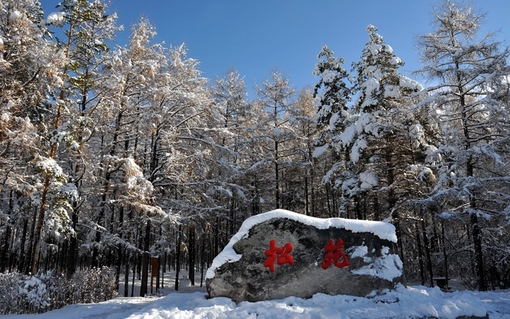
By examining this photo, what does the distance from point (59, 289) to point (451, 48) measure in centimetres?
1635

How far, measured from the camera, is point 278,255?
9.04 m

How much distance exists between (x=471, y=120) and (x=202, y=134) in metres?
12.4

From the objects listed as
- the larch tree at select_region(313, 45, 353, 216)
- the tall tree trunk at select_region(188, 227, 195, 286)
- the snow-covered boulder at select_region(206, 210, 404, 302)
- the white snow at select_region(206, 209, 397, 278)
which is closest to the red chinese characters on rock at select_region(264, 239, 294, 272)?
the snow-covered boulder at select_region(206, 210, 404, 302)

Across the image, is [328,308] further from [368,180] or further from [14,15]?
[14,15]

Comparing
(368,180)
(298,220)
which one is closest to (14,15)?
(298,220)

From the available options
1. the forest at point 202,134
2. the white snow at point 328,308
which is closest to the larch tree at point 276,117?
the forest at point 202,134

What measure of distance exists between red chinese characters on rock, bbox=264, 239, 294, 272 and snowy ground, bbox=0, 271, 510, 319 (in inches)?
37.8

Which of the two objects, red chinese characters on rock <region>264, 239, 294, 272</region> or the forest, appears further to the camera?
the forest

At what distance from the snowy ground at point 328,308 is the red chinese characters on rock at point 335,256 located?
0.87 metres

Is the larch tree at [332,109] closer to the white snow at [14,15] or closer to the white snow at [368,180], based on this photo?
the white snow at [368,180]

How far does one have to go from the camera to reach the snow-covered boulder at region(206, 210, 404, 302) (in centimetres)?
880

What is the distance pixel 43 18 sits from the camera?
12.7 meters

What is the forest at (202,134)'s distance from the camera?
10.9 metres

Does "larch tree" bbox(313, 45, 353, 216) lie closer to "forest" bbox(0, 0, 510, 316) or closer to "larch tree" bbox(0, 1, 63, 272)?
"forest" bbox(0, 0, 510, 316)
